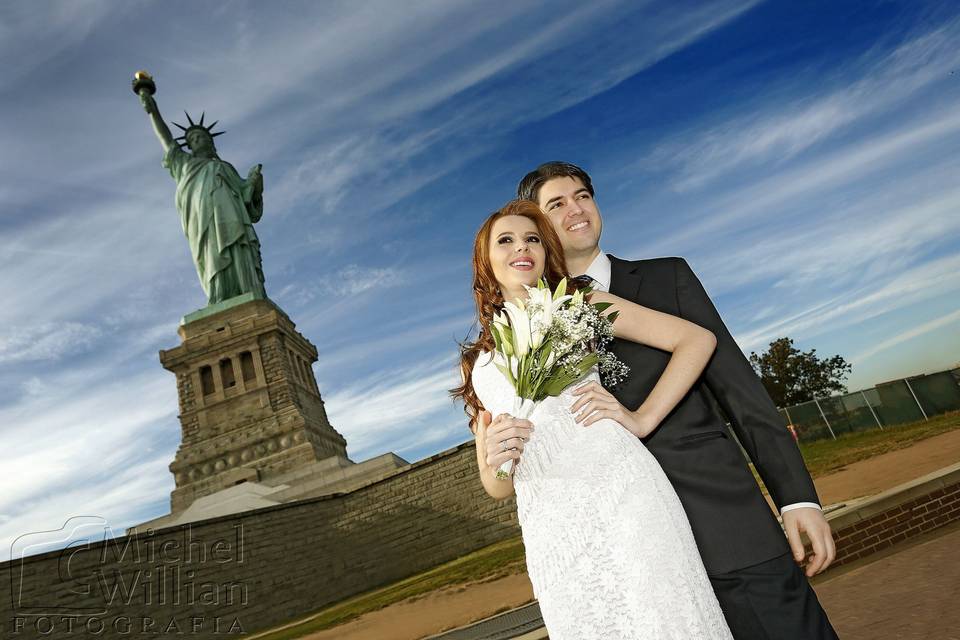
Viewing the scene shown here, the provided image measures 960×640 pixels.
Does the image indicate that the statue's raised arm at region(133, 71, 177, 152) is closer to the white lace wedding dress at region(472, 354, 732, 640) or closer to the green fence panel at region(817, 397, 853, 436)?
the green fence panel at region(817, 397, 853, 436)

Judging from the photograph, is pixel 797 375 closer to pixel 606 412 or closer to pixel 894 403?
pixel 894 403

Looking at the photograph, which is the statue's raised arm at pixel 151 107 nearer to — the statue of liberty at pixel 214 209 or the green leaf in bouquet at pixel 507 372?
the statue of liberty at pixel 214 209

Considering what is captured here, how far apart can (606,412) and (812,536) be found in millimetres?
796

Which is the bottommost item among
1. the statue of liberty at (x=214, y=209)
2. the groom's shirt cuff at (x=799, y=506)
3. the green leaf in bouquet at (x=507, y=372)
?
the groom's shirt cuff at (x=799, y=506)

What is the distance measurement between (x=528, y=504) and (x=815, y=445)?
82.8 ft

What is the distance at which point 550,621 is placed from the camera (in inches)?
81.3

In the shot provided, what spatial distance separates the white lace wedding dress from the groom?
18cm

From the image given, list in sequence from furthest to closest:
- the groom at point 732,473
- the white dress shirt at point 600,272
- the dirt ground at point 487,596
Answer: the dirt ground at point 487,596
the white dress shirt at point 600,272
the groom at point 732,473

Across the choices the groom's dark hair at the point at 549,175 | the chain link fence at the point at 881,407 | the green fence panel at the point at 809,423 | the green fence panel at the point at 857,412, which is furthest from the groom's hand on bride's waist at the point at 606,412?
the green fence panel at the point at 857,412

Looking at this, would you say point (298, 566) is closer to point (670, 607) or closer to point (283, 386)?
point (283, 386)

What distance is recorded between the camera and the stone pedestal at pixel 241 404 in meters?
26.0

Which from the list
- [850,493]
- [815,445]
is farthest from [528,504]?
[815,445]

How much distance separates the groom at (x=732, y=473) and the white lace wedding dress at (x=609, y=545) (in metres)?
0.18

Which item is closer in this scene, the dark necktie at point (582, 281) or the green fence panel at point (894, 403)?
the dark necktie at point (582, 281)
